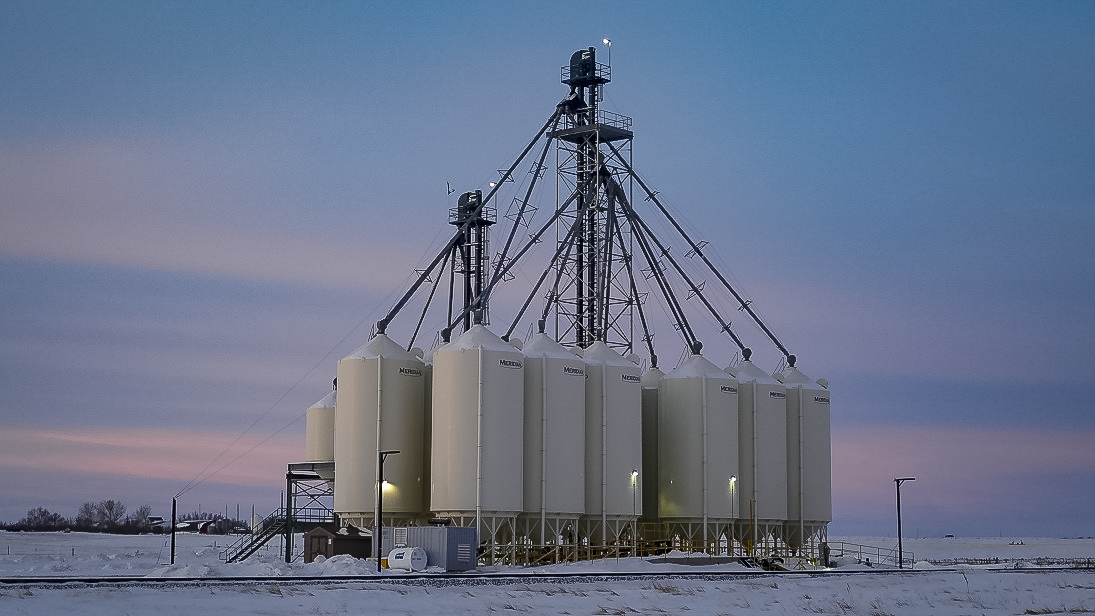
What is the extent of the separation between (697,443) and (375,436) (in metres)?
17.7

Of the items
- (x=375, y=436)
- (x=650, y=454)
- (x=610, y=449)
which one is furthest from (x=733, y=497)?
(x=375, y=436)

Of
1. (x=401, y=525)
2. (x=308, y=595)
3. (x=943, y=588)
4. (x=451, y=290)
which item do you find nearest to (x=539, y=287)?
(x=451, y=290)

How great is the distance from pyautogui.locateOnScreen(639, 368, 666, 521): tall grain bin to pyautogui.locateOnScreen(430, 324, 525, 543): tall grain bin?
1271 centimetres

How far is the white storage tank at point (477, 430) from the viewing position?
6028 cm

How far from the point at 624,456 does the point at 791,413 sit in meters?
15.1

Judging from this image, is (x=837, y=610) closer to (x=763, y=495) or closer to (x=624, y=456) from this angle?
(x=624, y=456)

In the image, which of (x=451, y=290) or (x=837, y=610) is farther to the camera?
(x=451, y=290)

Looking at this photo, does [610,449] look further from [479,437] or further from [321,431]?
[321,431]

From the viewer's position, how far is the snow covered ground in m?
36.4

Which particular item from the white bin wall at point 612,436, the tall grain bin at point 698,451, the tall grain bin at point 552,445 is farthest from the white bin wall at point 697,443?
the tall grain bin at point 552,445

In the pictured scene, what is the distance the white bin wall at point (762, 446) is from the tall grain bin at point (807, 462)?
5.55ft

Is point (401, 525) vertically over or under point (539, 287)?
under

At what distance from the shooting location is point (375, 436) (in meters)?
64.2

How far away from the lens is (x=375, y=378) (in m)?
64.9
